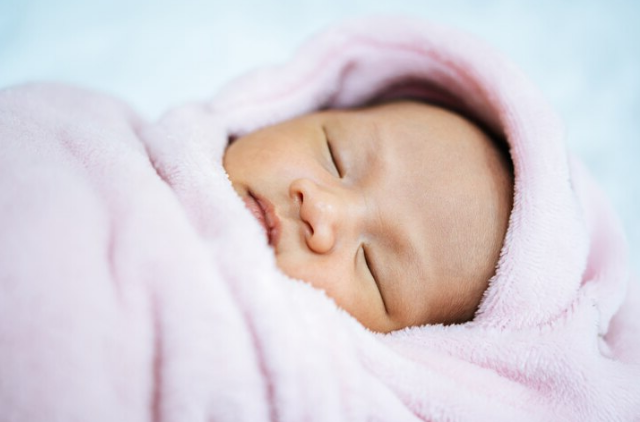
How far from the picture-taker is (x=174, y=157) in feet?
2.68

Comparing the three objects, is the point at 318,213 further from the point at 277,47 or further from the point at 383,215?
the point at 277,47

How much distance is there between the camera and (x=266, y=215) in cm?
79

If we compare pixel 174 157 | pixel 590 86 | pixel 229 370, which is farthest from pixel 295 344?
pixel 590 86

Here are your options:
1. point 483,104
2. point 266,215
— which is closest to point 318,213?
point 266,215

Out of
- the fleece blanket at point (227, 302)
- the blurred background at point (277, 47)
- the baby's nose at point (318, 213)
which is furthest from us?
the blurred background at point (277, 47)

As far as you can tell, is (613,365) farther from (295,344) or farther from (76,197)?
(76,197)

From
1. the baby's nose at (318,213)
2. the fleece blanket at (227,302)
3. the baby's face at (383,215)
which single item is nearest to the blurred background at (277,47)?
the fleece blanket at (227,302)

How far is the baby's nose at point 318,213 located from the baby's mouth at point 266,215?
4 cm

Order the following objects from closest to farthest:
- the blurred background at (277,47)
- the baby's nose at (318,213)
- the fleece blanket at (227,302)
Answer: the fleece blanket at (227,302) → the baby's nose at (318,213) → the blurred background at (277,47)

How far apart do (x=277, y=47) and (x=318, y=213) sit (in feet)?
2.86

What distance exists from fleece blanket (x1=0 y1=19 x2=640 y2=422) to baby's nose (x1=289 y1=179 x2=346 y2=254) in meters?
0.10

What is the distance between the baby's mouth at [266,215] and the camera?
77 centimetres

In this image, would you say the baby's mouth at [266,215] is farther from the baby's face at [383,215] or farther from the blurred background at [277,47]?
the blurred background at [277,47]

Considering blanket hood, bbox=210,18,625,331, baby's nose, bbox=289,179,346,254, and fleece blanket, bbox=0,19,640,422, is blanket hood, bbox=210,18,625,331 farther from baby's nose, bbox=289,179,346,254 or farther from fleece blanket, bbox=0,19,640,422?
baby's nose, bbox=289,179,346,254
